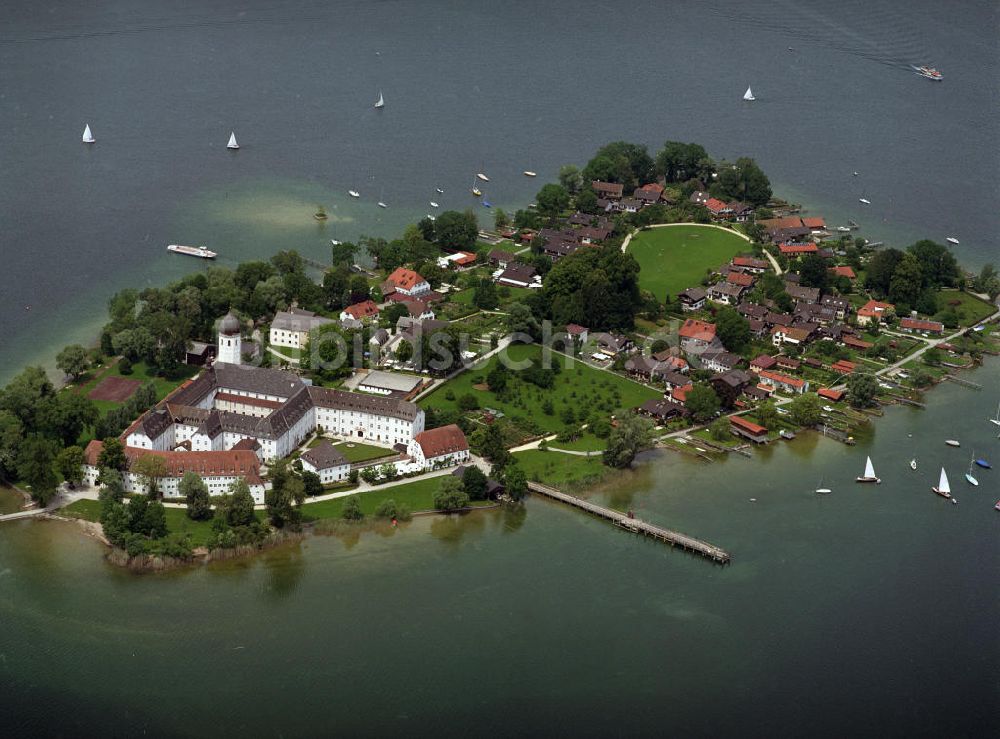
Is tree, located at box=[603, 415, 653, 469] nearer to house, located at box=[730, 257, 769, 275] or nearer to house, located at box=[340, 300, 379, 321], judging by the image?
house, located at box=[340, 300, 379, 321]

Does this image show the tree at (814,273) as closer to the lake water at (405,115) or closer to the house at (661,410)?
the lake water at (405,115)

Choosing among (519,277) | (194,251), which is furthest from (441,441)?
(194,251)

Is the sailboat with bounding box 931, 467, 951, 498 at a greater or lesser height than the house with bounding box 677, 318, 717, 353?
lesser

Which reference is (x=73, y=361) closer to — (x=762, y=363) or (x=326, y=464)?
(x=326, y=464)

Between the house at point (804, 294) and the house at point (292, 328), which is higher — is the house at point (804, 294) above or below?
above

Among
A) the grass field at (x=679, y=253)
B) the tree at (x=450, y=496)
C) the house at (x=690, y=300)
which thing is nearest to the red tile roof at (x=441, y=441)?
the tree at (x=450, y=496)

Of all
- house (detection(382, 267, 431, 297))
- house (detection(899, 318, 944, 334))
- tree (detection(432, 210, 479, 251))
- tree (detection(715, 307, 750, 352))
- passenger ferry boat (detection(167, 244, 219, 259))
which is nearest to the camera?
tree (detection(715, 307, 750, 352))

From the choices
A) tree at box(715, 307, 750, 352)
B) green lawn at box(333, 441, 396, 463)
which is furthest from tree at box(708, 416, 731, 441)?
green lawn at box(333, 441, 396, 463)
